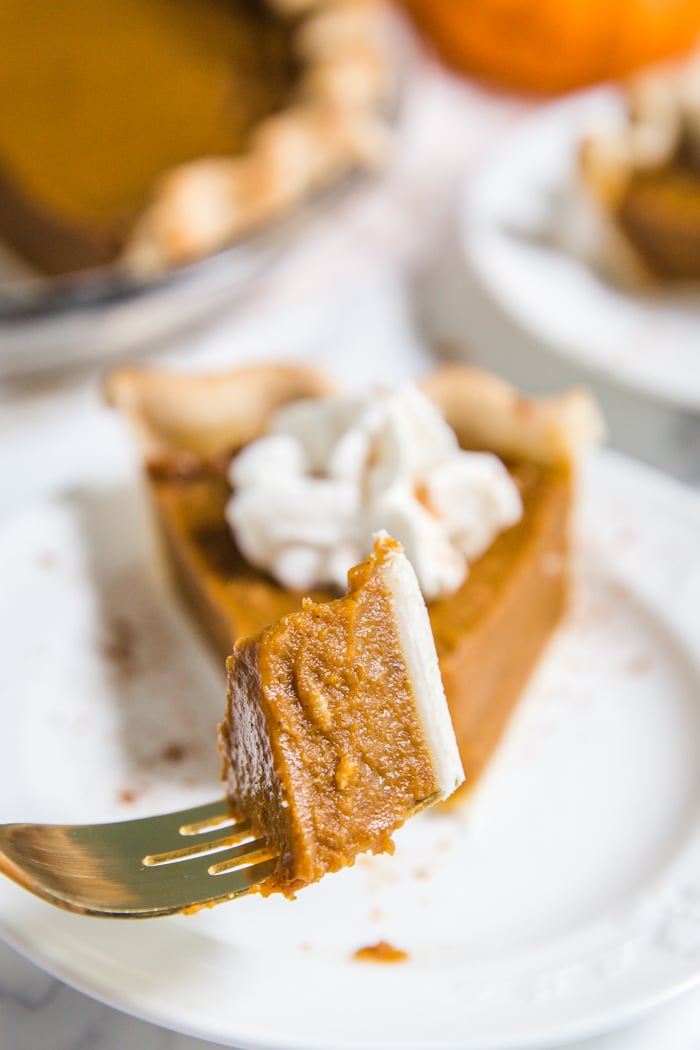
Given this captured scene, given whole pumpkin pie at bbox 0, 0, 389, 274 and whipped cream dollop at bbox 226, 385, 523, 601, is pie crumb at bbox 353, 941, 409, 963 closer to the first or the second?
whipped cream dollop at bbox 226, 385, 523, 601

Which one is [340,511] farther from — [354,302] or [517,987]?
[354,302]

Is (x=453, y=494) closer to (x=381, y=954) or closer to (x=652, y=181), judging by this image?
(x=381, y=954)

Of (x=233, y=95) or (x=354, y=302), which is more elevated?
(x=233, y=95)

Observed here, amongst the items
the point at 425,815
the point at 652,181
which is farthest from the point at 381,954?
the point at 652,181

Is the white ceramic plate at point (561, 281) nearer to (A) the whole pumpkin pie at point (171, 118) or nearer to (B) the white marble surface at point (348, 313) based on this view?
(B) the white marble surface at point (348, 313)

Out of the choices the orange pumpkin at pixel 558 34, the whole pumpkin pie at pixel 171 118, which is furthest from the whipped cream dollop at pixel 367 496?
the orange pumpkin at pixel 558 34

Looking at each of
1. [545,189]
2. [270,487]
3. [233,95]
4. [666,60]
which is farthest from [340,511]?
[666,60]

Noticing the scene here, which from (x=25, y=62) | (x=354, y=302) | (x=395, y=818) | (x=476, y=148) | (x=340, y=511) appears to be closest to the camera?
(x=395, y=818)
